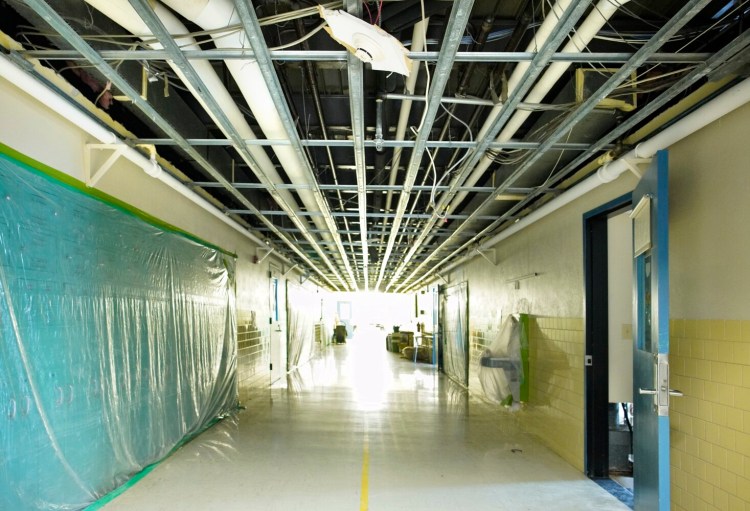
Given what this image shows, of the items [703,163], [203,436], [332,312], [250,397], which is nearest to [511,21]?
[703,163]

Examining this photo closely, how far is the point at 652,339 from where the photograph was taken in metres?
3.00

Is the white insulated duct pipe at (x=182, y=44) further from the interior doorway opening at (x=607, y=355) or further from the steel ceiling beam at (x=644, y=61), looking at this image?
the interior doorway opening at (x=607, y=355)

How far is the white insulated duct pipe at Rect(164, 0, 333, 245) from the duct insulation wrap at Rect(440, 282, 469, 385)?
6681 mm

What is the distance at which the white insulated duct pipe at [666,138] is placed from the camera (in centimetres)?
257

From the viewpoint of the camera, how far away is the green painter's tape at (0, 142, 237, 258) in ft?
9.07

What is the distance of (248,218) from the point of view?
25.6ft

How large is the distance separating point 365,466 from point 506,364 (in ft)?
8.45

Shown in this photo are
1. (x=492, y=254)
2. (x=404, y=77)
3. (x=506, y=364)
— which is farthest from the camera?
(x=492, y=254)

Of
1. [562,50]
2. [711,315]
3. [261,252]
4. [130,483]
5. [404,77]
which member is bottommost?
[130,483]

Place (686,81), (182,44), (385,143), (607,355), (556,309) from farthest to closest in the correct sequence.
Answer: (556,309) < (607,355) < (385,143) < (182,44) < (686,81)

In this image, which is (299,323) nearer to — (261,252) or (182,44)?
(261,252)

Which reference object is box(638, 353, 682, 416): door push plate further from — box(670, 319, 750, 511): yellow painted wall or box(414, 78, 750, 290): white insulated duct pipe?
box(414, 78, 750, 290): white insulated duct pipe

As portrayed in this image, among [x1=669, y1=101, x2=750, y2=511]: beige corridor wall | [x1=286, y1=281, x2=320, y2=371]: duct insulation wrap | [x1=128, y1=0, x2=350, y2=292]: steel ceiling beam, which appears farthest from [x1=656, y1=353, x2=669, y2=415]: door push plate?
[x1=286, y1=281, x2=320, y2=371]: duct insulation wrap

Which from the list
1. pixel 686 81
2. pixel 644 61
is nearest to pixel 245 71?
pixel 644 61
